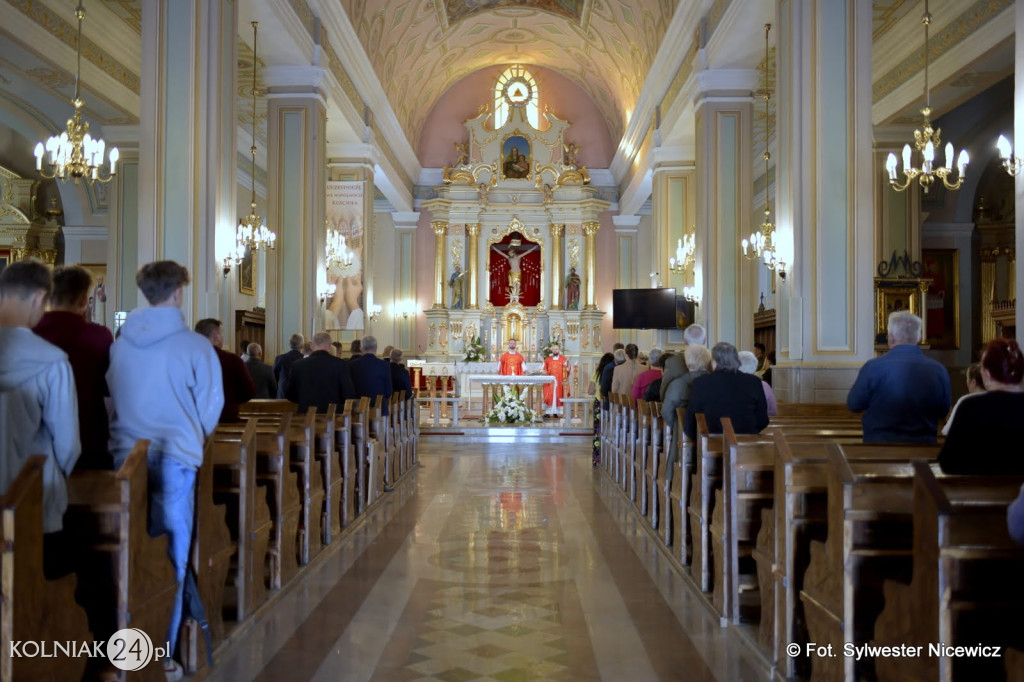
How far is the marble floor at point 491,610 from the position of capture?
12.3ft

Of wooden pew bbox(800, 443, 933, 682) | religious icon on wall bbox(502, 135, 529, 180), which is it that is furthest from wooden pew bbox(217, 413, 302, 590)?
religious icon on wall bbox(502, 135, 529, 180)

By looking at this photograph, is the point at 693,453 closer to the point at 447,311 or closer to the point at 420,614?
the point at 420,614

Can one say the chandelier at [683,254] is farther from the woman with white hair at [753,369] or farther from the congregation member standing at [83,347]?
the congregation member standing at [83,347]

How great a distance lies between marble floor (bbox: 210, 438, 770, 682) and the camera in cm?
374

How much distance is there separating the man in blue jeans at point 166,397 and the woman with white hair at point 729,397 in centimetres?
283

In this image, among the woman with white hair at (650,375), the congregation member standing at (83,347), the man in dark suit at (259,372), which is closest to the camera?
Result: the congregation member standing at (83,347)

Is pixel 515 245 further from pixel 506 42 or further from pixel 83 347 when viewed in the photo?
pixel 83 347

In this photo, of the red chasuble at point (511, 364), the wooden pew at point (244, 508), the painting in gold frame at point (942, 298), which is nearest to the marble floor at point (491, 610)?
the wooden pew at point (244, 508)

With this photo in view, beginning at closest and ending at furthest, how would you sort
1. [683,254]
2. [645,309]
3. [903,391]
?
1. [903,391]
2. [683,254]
3. [645,309]

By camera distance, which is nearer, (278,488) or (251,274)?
(278,488)

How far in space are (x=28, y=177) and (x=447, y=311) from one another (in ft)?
33.0

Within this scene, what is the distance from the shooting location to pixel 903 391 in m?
4.37

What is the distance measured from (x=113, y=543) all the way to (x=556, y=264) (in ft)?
67.8

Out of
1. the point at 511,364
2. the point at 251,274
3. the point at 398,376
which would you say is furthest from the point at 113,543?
the point at 251,274
